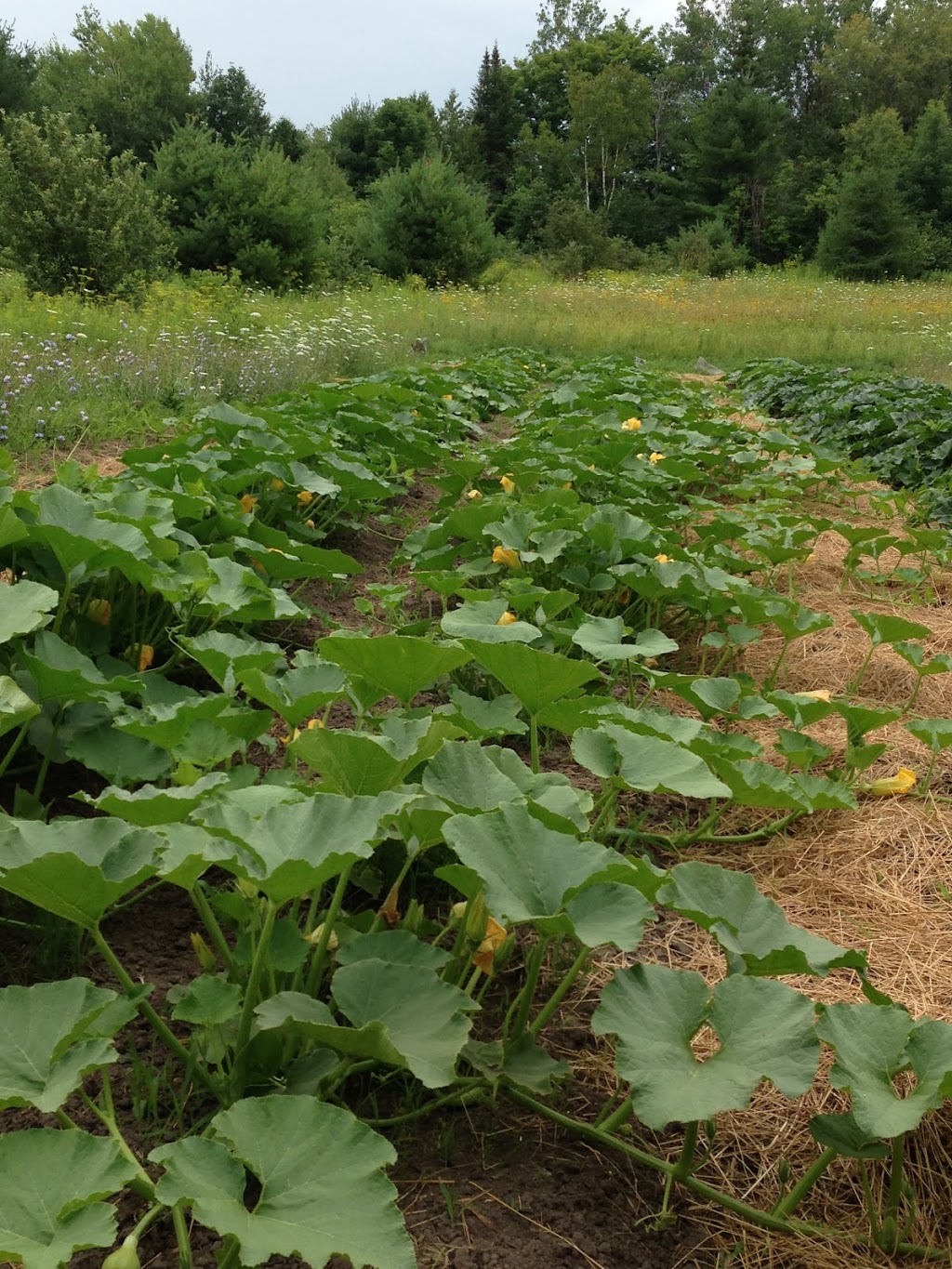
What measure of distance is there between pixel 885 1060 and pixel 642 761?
0.55 m

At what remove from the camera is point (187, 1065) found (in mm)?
1174

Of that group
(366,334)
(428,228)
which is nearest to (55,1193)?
A: (366,334)

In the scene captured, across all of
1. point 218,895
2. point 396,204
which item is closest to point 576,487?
point 218,895

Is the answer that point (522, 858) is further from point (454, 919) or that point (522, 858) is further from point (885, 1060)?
point (885, 1060)

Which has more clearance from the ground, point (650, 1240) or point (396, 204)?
point (396, 204)

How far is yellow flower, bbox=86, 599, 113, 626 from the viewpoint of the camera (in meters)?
2.19

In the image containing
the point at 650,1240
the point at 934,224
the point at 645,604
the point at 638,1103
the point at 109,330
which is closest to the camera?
the point at 638,1103

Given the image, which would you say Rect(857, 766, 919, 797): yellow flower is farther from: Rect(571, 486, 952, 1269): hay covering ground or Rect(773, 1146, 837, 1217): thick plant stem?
Rect(773, 1146, 837, 1217): thick plant stem

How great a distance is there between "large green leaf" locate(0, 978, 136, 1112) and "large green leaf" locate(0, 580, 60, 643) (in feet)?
2.20

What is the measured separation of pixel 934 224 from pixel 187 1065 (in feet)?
120

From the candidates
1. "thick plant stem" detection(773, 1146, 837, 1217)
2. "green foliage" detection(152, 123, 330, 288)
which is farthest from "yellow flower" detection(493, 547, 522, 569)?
"green foliage" detection(152, 123, 330, 288)

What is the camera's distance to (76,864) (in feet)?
3.18

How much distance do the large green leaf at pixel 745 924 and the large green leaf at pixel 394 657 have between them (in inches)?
18.9

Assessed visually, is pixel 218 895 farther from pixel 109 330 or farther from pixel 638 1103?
pixel 109 330
